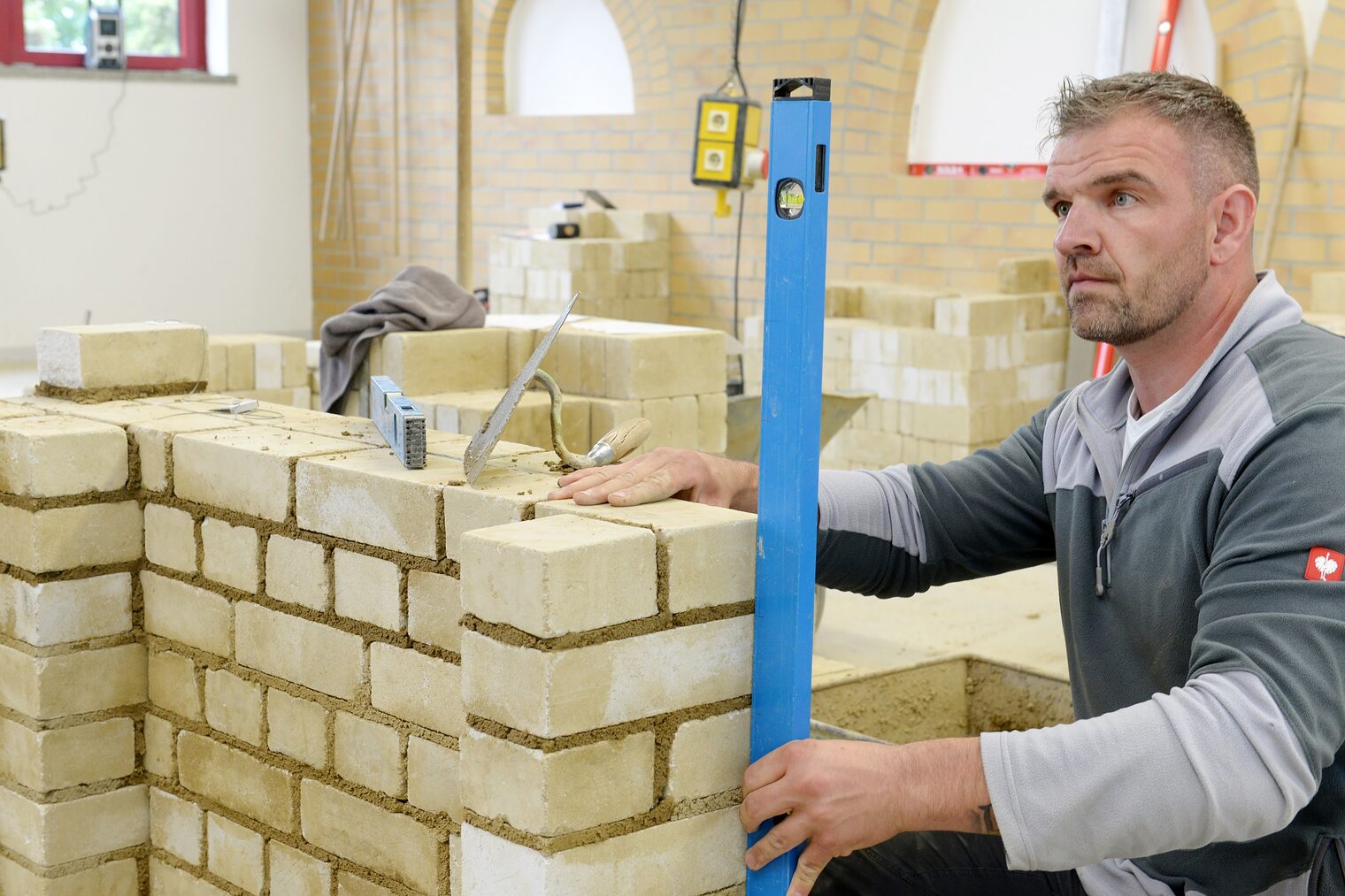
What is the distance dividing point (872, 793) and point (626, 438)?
29.3 inches

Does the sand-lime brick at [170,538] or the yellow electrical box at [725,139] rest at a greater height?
the yellow electrical box at [725,139]

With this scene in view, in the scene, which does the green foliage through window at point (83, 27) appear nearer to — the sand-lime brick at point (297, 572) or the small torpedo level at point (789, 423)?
the sand-lime brick at point (297, 572)

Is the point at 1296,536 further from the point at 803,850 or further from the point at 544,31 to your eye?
the point at 544,31

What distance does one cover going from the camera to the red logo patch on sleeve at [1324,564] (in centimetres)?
150

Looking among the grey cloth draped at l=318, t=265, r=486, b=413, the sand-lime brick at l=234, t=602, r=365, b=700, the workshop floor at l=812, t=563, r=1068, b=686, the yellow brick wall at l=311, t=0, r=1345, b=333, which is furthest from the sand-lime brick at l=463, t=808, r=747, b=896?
the yellow brick wall at l=311, t=0, r=1345, b=333

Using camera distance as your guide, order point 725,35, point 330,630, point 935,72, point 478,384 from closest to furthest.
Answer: point 330,630
point 478,384
point 935,72
point 725,35

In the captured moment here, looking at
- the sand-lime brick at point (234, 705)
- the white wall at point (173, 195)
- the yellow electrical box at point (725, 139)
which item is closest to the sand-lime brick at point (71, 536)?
the sand-lime brick at point (234, 705)

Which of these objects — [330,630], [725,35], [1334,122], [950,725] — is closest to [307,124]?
[725,35]

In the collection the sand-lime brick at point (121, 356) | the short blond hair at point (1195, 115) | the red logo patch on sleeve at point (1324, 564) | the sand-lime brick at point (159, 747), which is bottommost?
the sand-lime brick at point (159, 747)

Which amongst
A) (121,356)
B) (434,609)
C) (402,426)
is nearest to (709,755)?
(434,609)

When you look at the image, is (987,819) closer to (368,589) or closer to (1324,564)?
(1324,564)

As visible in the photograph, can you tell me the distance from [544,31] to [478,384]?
631cm

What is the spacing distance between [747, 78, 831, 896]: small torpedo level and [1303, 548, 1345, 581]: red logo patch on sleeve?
526 millimetres

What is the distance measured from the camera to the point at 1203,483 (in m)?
1.71
